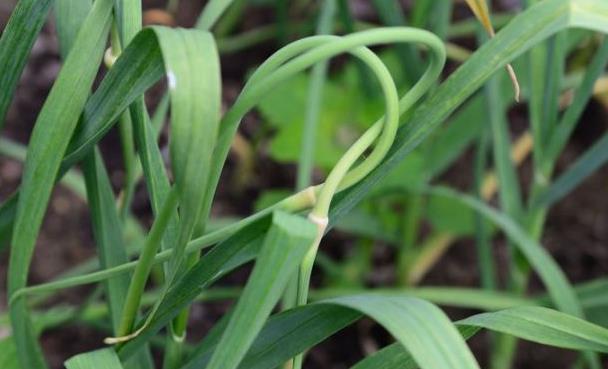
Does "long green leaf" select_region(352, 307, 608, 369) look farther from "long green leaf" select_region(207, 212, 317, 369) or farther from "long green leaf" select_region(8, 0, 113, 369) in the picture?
"long green leaf" select_region(8, 0, 113, 369)

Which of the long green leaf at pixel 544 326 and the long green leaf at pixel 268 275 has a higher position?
the long green leaf at pixel 268 275

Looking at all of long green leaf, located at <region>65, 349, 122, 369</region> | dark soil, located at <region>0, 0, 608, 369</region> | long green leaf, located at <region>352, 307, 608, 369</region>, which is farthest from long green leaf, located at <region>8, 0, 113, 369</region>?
dark soil, located at <region>0, 0, 608, 369</region>

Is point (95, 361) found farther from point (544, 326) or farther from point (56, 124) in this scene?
point (544, 326)

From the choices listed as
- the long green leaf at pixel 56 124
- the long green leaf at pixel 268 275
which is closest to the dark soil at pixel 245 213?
the long green leaf at pixel 56 124

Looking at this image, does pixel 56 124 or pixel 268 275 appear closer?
pixel 268 275

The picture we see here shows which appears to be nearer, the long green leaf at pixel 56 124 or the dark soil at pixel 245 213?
the long green leaf at pixel 56 124

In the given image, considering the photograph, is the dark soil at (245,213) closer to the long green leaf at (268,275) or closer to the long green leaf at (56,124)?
the long green leaf at (56,124)

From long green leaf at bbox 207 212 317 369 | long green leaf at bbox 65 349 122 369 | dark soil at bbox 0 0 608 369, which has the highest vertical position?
long green leaf at bbox 207 212 317 369

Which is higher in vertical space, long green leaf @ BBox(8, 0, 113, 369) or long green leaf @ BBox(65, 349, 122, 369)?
long green leaf @ BBox(8, 0, 113, 369)

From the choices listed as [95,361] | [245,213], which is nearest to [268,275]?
[95,361]
